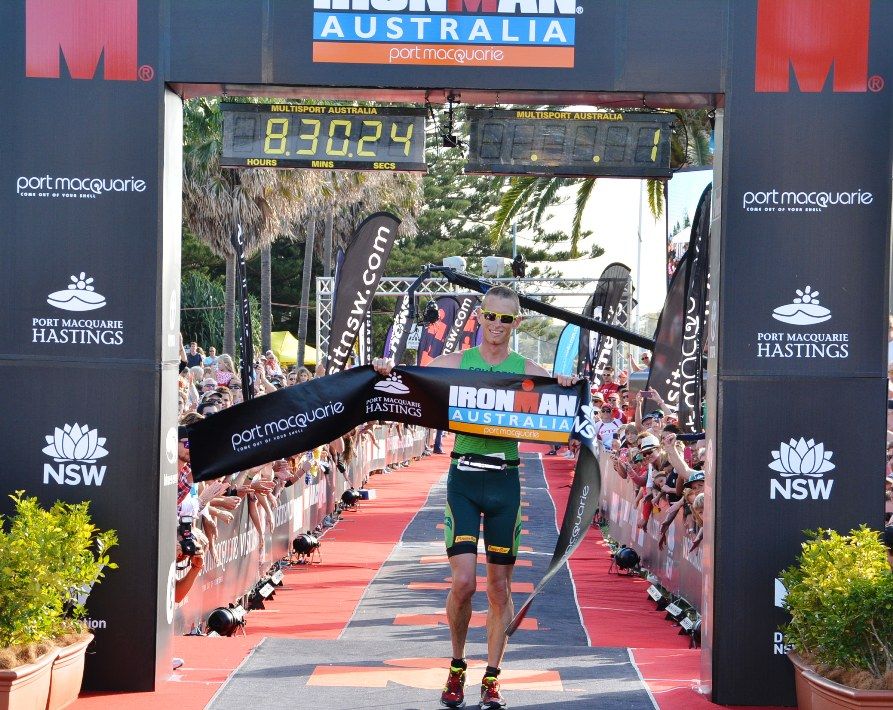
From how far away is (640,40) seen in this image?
22.3 feet

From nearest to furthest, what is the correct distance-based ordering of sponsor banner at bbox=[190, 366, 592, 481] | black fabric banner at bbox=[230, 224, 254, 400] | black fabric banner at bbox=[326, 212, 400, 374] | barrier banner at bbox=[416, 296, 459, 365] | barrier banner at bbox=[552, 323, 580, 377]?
sponsor banner at bbox=[190, 366, 592, 481], black fabric banner at bbox=[230, 224, 254, 400], black fabric banner at bbox=[326, 212, 400, 374], barrier banner at bbox=[552, 323, 580, 377], barrier banner at bbox=[416, 296, 459, 365]

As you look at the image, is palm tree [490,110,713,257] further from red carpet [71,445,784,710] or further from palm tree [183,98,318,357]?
palm tree [183,98,318,357]

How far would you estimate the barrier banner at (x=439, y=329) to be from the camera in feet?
102

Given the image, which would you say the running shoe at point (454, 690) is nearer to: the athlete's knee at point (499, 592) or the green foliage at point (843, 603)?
the athlete's knee at point (499, 592)

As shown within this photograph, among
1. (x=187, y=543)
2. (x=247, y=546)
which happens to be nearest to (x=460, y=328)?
(x=247, y=546)

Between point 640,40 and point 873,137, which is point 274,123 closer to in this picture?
point 640,40

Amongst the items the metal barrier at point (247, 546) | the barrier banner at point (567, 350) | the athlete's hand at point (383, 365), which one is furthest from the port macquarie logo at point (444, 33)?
the barrier banner at point (567, 350)

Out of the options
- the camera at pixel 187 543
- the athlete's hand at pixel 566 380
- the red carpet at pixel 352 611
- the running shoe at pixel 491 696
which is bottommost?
the red carpet at pixel 352 611

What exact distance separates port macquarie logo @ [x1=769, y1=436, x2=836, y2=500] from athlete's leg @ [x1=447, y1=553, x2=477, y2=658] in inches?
71.1

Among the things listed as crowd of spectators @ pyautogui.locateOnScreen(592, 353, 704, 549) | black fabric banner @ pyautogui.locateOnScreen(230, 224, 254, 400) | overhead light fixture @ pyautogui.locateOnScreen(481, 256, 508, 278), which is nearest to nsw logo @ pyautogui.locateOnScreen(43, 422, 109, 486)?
black fabric banner @ pyautogui.locateOnScreen(230, 224, 254, 400)

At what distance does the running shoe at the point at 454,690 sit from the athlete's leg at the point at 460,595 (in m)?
0.12

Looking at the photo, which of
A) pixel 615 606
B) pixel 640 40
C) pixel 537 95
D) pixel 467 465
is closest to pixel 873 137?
pixel 640 40

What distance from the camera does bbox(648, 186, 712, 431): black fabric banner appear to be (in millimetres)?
12102

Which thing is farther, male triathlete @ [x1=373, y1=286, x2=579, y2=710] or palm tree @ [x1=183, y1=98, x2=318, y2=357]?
palm tree @ [x1=183, y1=98, x2=318, y2=357]
